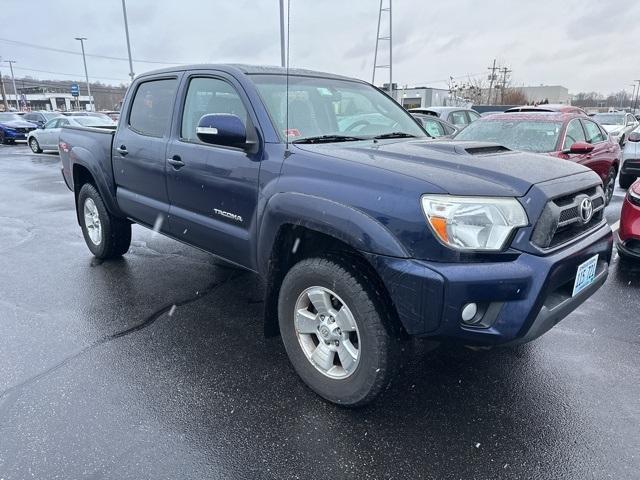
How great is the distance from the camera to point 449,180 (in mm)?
2211

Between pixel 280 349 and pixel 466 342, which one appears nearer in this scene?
Answer: pixel 466 342

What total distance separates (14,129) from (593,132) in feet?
82.9

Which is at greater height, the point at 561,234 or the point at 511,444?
the point at 561,234

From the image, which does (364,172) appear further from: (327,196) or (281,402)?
(281,402)

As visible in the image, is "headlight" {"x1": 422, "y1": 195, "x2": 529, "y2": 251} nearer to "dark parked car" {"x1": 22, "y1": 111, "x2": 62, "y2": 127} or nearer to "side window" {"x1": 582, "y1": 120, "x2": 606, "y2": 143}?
"side window" {"x1": 582, "y1": 120, "x2": 606, "y2": 143}

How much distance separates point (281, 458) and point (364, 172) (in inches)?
58.0

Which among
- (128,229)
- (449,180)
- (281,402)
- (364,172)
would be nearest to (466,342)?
(449,180)

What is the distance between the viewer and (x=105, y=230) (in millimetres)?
4879

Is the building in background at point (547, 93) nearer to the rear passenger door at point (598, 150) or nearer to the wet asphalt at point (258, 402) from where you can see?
the rear passenger door at point (598, 150)

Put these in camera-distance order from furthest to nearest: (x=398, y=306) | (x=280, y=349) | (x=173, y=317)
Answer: (x=173, y=317) → (x=280, y=349) → (x=398, y=306)

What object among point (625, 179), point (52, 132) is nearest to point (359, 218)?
point (625, 179)

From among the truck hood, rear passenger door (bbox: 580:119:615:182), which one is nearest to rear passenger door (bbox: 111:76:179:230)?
the truck hood

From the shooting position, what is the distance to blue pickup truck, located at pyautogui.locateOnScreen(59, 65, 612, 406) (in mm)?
2121

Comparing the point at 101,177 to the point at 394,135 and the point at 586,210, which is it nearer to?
the point at 394,135
